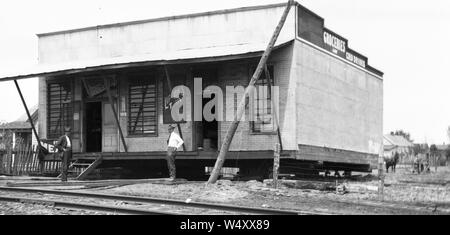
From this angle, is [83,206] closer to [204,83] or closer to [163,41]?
[204,83]

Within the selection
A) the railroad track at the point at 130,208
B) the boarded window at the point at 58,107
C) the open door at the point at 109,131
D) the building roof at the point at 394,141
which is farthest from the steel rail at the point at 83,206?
the building roof at the point at 394,141

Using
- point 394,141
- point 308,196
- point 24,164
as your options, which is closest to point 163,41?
point 24,164

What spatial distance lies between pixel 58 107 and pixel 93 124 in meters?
1.39

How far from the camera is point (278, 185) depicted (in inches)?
617

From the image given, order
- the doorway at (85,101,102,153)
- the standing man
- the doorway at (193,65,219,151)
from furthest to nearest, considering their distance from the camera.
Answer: the doorway at (85,101,102,153) → the doorway at (193,65,219,151) → the standing man

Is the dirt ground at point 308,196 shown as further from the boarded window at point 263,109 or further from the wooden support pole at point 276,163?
the boarded window at point 263,109

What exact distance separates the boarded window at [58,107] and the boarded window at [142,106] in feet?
8.78

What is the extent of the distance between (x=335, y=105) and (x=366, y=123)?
338 centimetres

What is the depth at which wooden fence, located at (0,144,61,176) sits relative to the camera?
22844mm

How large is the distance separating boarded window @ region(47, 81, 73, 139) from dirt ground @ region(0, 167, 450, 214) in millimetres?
6780

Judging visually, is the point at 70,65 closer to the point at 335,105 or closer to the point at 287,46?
the point at 287,46

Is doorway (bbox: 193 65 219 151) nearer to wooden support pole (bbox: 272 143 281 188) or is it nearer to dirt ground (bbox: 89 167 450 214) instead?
dirt ground (bbox: 89 167 450 214)

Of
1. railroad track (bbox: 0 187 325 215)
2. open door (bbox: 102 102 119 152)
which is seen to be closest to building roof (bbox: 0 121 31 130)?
open door (bbox: 102 102 119 152)

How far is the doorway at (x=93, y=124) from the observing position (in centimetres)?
2183
